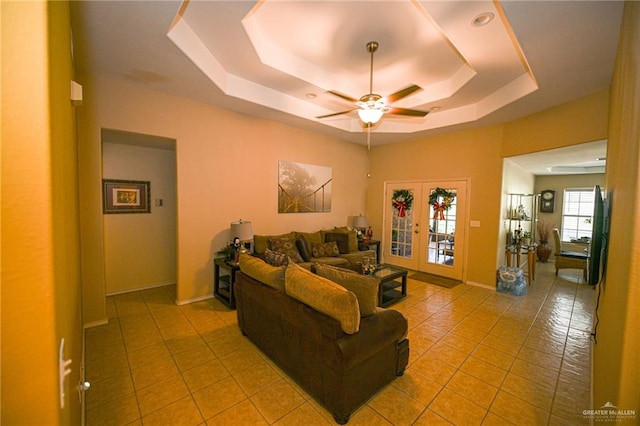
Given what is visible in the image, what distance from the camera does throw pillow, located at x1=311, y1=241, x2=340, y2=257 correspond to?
4.78 meters

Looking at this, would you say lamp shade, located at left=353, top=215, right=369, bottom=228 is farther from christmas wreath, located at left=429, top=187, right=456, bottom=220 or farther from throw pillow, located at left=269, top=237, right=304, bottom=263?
throw pillow, located at left=269, top=237, right=304, bottom=263

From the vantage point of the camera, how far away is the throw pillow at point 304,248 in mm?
4547

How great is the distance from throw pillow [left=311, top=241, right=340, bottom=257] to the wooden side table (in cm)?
158

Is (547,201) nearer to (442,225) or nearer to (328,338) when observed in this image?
(442,225)

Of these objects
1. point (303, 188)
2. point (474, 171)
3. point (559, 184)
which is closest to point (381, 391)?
point (303, 188)

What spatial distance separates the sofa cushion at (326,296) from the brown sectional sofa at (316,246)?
1667 mm

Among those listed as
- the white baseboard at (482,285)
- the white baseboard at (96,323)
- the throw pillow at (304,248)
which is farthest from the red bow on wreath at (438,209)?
the white baseboard at (96,323)

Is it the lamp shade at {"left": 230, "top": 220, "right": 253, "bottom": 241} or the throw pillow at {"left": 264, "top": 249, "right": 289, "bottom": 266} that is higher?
the lamp shade at {"left": 230, "top": 220, "right": 253, "bottom": 241}

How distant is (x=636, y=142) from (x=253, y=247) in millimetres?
4246

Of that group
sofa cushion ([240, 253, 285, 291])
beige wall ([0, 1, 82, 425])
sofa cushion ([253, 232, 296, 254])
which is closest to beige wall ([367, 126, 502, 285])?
sofa cushion ([253, 232, 296, 254])

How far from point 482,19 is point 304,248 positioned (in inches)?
148

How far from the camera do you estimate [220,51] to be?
9.78 ft

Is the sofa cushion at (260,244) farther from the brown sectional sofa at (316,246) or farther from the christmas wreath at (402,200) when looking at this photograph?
the christmas wreath at (402,200)

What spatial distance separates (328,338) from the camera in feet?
6.00
